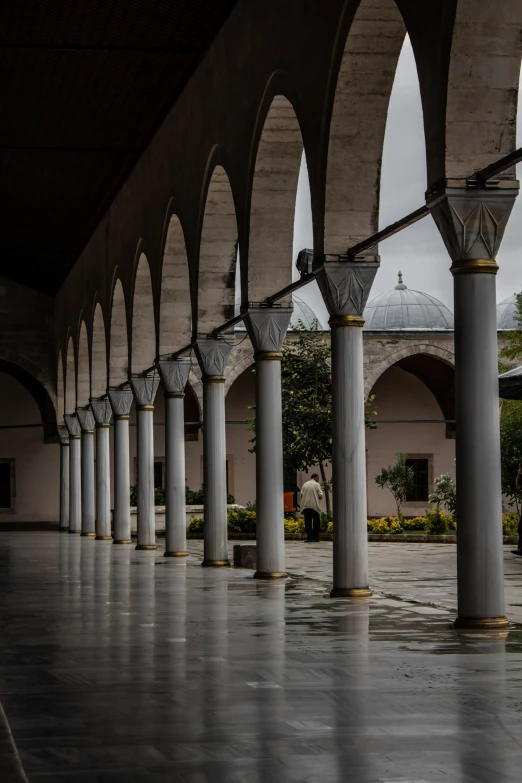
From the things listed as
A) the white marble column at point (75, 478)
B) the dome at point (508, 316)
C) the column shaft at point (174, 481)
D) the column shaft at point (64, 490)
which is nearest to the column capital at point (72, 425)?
the white marble column at point (75, 478)

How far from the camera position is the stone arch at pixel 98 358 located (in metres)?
27.1

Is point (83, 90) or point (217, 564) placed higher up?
point (83, 90)

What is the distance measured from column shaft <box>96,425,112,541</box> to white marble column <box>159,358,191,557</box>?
7.60 meters

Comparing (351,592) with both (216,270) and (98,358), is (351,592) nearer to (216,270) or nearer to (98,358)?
(216,270)

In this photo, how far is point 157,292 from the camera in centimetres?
1984

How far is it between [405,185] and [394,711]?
4065cm

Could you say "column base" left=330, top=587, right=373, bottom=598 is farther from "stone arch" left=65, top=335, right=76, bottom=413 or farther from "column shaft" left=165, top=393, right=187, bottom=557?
"stone arch" left=65, top=335, right=76, bottom=413

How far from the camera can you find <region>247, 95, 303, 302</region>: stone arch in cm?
1352

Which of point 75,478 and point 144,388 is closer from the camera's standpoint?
point 144,388

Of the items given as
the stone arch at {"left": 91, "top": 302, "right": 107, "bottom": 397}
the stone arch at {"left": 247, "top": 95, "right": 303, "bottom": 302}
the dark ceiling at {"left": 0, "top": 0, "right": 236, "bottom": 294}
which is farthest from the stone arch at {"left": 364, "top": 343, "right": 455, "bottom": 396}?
the stone arch at {"left": 247, "top": 95, "right": 303, "bottom": 302}

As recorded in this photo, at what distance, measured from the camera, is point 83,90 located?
57.9 feet

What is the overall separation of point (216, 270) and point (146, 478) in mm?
5584

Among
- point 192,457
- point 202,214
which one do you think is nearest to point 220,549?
point 202,214

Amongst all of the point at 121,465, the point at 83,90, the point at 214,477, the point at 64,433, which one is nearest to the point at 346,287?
the point at 214,477
